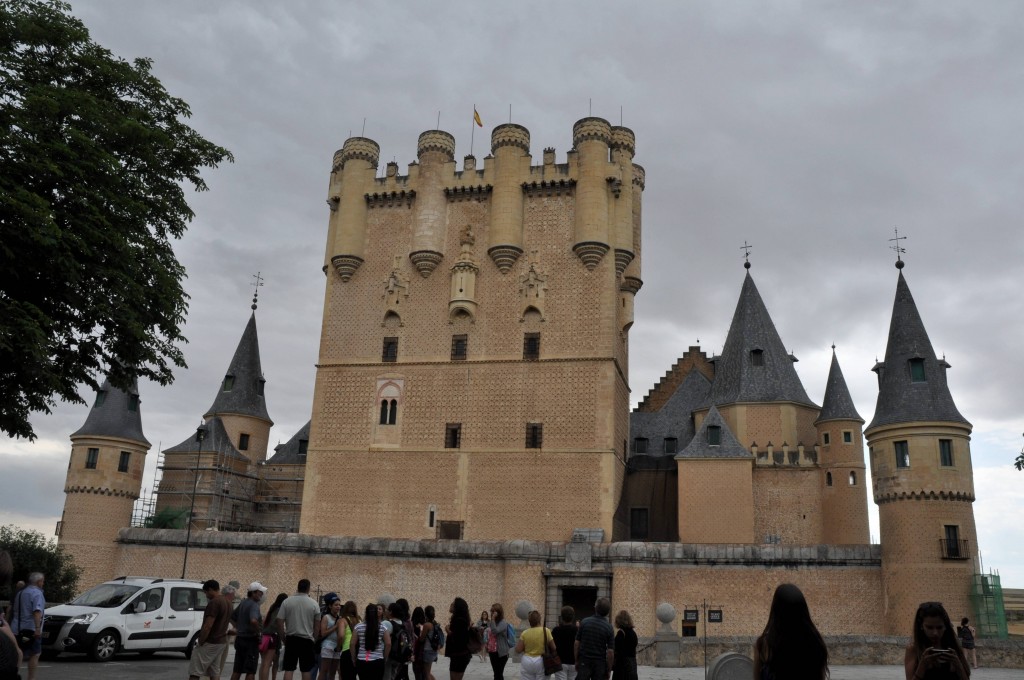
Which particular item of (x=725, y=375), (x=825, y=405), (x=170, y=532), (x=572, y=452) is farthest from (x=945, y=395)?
(x=170, y=532)

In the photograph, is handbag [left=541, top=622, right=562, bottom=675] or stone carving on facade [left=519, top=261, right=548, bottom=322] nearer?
handbag [left=541, top=622, right=562, bottom=675]

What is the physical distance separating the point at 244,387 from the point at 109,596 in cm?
2922

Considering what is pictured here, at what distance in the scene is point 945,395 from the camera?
1151 inches

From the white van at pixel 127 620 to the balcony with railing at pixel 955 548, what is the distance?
22375mm

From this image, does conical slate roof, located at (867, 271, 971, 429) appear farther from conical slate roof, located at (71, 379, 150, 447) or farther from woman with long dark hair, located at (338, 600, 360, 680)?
conical slate roof, located at (71, 379, 150, 447)

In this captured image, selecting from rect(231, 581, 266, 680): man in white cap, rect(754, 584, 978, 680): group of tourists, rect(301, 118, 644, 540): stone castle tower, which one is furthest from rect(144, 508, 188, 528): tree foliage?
rect(754, 584, 978, 680): group of tourists

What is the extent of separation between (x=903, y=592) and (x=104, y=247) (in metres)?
24.9

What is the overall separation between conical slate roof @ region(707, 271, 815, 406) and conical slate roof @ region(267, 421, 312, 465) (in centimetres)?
2126

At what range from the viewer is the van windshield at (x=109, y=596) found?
54.0 ft

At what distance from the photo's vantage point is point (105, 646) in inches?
627

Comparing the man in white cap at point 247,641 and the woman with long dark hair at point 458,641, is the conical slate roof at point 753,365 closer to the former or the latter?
the woman with long dark hair at point 458,641

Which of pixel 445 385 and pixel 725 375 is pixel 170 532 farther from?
pixel 725 375

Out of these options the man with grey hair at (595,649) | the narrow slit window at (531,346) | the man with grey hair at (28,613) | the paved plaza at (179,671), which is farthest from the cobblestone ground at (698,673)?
the narrow slit window at (531,346)

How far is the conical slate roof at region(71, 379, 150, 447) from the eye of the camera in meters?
35.8
